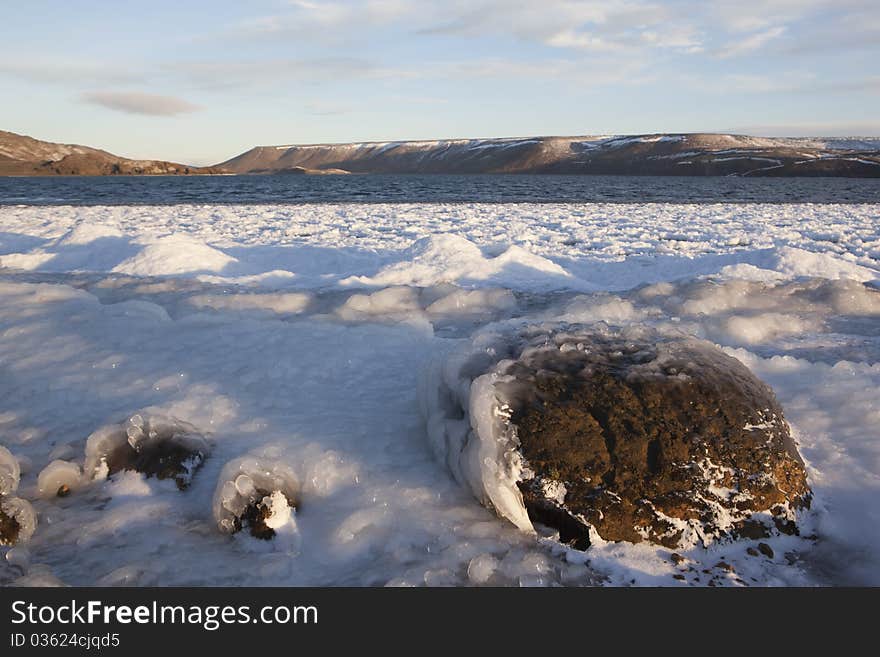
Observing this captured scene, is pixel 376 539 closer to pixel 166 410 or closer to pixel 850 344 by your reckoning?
pixel 166 410

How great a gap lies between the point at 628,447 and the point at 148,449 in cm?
243

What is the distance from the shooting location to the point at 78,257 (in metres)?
8.84

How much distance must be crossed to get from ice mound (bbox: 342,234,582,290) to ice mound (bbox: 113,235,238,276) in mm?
2061

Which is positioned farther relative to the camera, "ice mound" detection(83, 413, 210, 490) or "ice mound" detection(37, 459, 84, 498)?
"ice mound" detection(83, 413, 210, 490)

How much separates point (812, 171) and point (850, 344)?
315ft

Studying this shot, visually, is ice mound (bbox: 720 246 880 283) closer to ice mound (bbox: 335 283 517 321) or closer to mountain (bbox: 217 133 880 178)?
ice mound (bbox: 335 283 517 321)

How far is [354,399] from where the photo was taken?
3916 millimetres

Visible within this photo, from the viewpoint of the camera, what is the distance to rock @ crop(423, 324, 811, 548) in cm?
272

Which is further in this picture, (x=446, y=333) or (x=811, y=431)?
(x=446, y=333)

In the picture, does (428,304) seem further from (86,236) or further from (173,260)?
(86,236)

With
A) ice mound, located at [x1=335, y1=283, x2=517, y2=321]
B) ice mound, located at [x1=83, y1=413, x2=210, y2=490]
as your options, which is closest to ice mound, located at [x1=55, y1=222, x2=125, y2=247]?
ice mound, located at [x1=335, y1=283, x2=517, y2=321]

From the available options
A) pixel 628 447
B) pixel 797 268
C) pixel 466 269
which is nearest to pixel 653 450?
pixel 628 447

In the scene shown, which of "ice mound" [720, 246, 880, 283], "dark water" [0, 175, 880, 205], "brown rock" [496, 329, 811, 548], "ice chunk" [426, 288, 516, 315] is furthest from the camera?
"dark water" [0, 175, 880, 205]
